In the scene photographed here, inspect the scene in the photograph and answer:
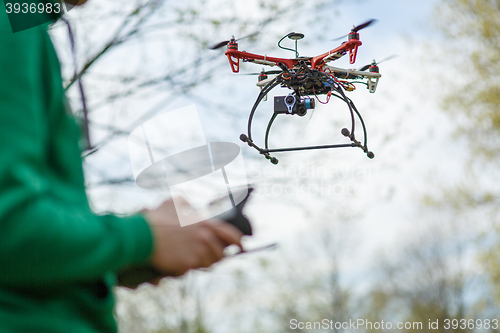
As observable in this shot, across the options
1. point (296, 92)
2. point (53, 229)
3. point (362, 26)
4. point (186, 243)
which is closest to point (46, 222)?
point (53, 229)

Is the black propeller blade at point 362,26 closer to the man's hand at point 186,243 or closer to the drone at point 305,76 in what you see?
the drone at point 305,76

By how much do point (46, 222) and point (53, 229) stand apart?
0.01m

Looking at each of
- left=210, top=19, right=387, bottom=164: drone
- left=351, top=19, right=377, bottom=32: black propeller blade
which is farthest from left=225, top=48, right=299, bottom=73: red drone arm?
left=351, top=19, right=377, bottom=32: black propeller blade

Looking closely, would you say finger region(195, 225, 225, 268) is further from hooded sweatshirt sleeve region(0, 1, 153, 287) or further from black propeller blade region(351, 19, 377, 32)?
black propeller blade region(351, 19, 377, 32)

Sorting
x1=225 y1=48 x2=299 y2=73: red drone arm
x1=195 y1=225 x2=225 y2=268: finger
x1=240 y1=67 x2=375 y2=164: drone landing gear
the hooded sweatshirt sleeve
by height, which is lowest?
x1=240 y1=67 x2=375 y2=164: drone landing gear

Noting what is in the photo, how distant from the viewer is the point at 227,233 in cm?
64

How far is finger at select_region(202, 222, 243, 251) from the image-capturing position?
0.63 metres

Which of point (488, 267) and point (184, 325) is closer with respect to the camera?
point (488, 267)

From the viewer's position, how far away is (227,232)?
637 millimetres

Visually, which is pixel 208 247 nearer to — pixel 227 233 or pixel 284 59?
pixel 227 233

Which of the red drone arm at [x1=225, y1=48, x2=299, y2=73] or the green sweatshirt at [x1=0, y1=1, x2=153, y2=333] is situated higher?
the green sweatshirt at [x1=0, y1=1, x2=153, y2=333]

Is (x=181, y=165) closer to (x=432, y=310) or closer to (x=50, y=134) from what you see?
(x=50, y=134)

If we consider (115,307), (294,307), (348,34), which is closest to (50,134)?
(115,307)

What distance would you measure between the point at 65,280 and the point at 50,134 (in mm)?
202
